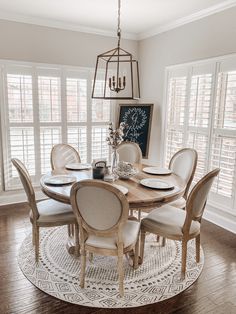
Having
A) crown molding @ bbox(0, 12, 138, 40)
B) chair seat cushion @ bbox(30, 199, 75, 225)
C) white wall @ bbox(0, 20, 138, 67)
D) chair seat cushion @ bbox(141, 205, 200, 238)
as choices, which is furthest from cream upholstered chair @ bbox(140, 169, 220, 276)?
crown molding @ bbox(0, 12, 138, 40)

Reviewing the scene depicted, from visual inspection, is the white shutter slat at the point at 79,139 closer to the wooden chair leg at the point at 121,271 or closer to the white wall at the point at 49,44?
the white wall at the point at 49,44

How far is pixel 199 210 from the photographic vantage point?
240 centimetres

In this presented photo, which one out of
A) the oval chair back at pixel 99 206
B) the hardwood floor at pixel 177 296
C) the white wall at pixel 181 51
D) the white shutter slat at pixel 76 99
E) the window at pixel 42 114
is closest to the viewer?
the oval chair back at pixel 99 206

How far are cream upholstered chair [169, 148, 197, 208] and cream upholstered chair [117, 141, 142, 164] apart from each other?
1.97ft

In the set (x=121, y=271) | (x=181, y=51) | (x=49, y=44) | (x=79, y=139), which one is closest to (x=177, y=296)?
(x=121, y=271)

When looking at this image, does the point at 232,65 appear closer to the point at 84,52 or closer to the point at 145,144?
the point at 145,144

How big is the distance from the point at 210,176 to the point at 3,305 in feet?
6.32

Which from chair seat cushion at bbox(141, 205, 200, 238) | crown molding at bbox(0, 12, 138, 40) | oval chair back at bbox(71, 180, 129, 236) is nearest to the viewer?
Result: oval chair back at bbox(71, 180, 129, 236)

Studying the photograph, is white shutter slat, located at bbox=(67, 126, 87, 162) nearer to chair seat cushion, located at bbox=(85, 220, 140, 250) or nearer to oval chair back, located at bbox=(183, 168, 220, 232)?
chair seat cushion, located at bbox=(85, 220, 140, 250)

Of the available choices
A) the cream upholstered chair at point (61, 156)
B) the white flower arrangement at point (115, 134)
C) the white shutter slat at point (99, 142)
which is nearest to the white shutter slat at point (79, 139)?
the white shutter slat at point (99, 142)

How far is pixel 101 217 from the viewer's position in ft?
6.68

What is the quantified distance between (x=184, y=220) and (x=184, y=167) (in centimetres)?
88

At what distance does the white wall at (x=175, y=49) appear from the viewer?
3.28m

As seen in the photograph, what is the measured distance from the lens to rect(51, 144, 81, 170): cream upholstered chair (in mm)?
3461
